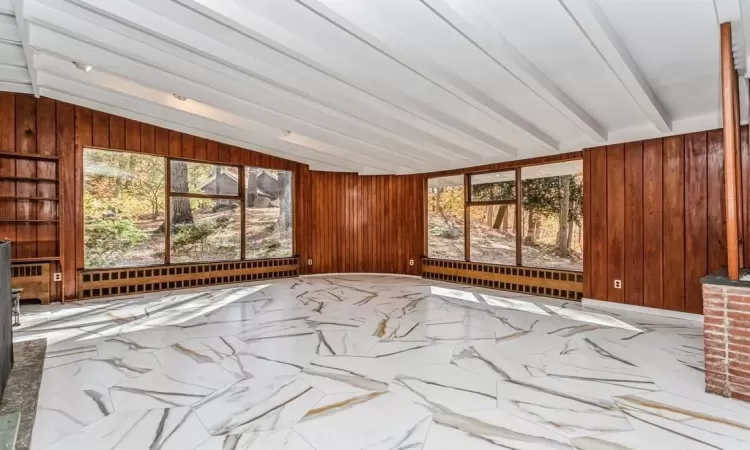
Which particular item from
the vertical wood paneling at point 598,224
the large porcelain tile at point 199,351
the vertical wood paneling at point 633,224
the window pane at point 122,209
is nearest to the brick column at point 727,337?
the vertical wood paneling at point 633,224

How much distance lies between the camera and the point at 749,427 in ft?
7.34

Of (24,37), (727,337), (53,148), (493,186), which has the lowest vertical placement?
(727,337)

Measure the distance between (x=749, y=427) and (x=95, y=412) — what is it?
158 inches

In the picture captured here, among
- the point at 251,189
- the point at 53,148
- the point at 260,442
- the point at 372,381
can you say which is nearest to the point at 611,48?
the point at 372,381

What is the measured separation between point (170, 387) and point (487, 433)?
2.22 m

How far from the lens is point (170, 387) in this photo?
277 centimetres

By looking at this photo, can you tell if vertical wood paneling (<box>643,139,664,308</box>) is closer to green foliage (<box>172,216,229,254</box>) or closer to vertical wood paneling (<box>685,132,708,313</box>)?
vertical wood paneling (<box>685,132,708,313</box>)

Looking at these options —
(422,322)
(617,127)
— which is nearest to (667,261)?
(617,127)

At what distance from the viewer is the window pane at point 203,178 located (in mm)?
6715

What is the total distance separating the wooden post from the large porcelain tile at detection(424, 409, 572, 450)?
181 centimetres

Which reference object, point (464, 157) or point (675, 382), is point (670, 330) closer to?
point (675, 382)

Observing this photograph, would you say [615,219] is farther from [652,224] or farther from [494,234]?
[494,234]

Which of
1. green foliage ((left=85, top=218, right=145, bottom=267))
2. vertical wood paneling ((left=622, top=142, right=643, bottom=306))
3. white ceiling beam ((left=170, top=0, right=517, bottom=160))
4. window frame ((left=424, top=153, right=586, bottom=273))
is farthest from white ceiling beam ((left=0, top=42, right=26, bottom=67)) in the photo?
vertical wood paneling ((left=622, top=142, right=643, bottom=306))

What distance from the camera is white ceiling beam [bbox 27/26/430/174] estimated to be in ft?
12.4
